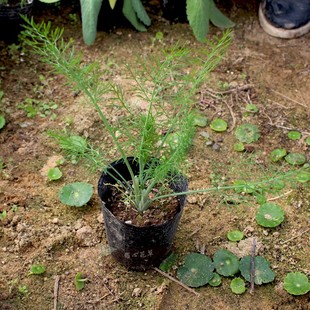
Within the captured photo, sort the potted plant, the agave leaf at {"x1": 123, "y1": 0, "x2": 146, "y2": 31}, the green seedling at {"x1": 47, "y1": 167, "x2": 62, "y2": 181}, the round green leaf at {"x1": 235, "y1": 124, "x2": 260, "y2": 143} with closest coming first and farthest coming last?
the potted plant < the green seedling at {"x1": 47, "y1": 167, "x2": 62, "y2": 181} < the round green leaf at {"x1": 235, "y1": 124, "x2": 260, "y2": 143} < the agave leaf at {"x1": 123, "y1": 0, "x2": 146, "y2": 31}

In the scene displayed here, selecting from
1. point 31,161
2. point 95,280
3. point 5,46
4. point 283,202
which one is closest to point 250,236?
point 283,202

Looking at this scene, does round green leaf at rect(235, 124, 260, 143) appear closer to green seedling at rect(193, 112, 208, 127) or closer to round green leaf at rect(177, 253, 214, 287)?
green seedling at rect(193, 112, 208, 127)

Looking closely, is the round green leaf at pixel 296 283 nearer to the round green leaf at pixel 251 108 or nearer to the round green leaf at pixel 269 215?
the round green leaf at pixel 269 215

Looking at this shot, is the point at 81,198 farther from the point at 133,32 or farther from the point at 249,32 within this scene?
the point at 249,32

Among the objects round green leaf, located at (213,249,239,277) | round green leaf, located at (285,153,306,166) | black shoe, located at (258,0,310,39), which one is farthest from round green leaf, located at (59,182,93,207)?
black shoe, located at (258,0,310,39)

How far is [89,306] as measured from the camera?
2.23 meters

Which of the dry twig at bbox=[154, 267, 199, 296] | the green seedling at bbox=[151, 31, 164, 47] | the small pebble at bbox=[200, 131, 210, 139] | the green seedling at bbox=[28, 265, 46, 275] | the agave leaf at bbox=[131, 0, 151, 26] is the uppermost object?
the agave leaf at bbox=[131, 0, 151, 26]

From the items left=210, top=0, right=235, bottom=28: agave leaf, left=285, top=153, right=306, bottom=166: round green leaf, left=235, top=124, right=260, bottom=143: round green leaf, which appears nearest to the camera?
left=285, top=153, right=306, bottom=166: round green leaf

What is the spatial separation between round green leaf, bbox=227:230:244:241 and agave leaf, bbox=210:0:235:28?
1.43 meters

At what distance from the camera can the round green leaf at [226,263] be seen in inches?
92.3

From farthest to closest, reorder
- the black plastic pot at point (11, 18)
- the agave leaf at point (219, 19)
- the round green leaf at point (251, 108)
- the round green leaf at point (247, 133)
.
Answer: the agave leaf at point (219, 19) < the black plastic pot at point (11, 18) < the round green leaf at point (251, 108) < the round green leaf at point (247, 133)

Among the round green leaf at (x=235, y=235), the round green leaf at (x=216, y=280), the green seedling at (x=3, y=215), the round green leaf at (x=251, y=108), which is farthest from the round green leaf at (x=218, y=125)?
the green seedling at (x=3, y=215)

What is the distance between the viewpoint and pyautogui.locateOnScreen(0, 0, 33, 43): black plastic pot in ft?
10.4

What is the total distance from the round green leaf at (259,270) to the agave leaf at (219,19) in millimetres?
1567
